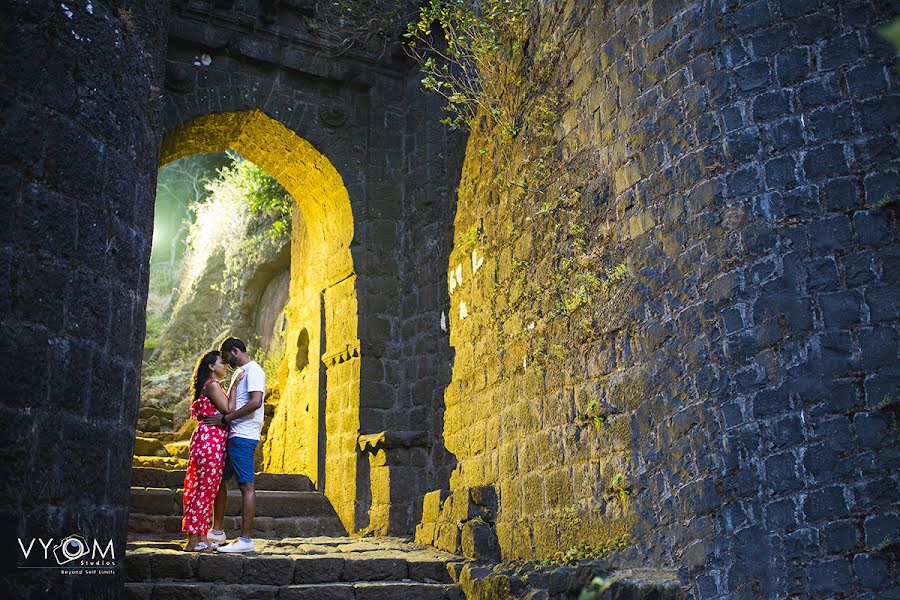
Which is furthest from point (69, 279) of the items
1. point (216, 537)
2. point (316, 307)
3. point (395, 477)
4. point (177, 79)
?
point (316, 307)

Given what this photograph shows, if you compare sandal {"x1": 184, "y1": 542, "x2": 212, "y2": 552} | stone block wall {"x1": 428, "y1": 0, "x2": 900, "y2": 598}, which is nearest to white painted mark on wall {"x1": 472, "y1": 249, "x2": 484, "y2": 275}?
stone block wall {"x1": 428, "y1": 0, "x2": 900, "y2": 598}

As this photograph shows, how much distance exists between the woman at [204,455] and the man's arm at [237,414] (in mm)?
31

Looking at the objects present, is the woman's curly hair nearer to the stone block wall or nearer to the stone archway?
the stone block wall

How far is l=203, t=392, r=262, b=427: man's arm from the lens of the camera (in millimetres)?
5668

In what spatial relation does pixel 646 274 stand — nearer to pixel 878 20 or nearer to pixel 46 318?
pixel 878 20

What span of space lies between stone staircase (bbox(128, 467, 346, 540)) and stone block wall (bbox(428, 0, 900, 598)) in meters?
2.74

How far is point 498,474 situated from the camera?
5844mm

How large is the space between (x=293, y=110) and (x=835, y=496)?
648 cm

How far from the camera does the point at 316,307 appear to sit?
9.10 metres

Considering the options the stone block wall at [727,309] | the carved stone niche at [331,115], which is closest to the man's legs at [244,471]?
the stone block wall at [727,309]

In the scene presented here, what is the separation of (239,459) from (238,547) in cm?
55

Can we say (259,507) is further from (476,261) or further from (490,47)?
(490,47)

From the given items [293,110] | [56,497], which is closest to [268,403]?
[293,110]

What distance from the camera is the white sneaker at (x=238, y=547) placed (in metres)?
5.47
